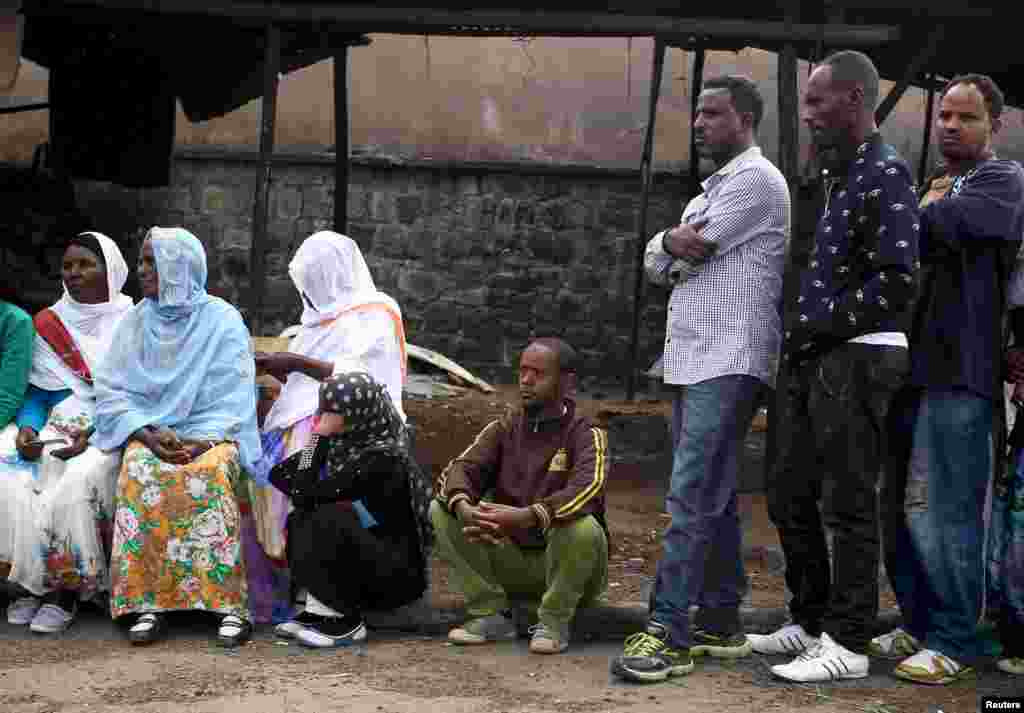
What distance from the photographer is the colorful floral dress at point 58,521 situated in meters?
5.20

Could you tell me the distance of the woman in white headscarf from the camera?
5.39 m

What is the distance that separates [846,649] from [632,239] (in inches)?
365

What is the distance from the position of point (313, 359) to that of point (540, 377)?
40.4 inches

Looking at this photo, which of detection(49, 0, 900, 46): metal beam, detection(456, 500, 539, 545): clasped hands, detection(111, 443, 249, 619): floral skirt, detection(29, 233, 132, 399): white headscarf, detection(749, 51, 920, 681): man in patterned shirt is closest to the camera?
detection(749, 51, 920, 681): man in patterned shirt

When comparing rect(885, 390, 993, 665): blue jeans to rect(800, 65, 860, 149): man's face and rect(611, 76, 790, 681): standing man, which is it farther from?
rect(800, 65, 860, 149): man's face

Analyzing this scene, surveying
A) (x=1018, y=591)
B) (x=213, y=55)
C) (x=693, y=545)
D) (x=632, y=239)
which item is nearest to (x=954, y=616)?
(x=1018, y=591)

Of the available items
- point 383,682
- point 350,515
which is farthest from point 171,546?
point 383,682

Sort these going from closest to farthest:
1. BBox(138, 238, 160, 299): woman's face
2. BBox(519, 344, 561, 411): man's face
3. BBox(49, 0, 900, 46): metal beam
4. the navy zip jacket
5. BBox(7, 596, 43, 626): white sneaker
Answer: the navy zip jacket → BBox(519, 344, 561, 411): man's face → BBox(7, 596, 43, 626): white sneaker → BBox(138, 238, 160, 299): woman's face → BBox(49, 0, 900, 46): metal beam

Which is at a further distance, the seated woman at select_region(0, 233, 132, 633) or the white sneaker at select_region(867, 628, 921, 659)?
the seated woman at select_region(0, 233, 132, 633)

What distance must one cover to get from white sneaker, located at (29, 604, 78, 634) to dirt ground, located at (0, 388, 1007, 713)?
0.05 meters

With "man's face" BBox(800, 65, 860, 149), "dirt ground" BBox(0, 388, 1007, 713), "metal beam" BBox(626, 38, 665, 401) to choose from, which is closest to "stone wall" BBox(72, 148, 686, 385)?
"metal beam" BBox(626, 38, 665, 401)

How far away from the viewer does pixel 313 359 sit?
552 cm

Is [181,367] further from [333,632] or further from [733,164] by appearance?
[733,164]

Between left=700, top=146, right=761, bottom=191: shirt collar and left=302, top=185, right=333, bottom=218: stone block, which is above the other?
left=302, top=185, right=333, bottom=218: stone block
